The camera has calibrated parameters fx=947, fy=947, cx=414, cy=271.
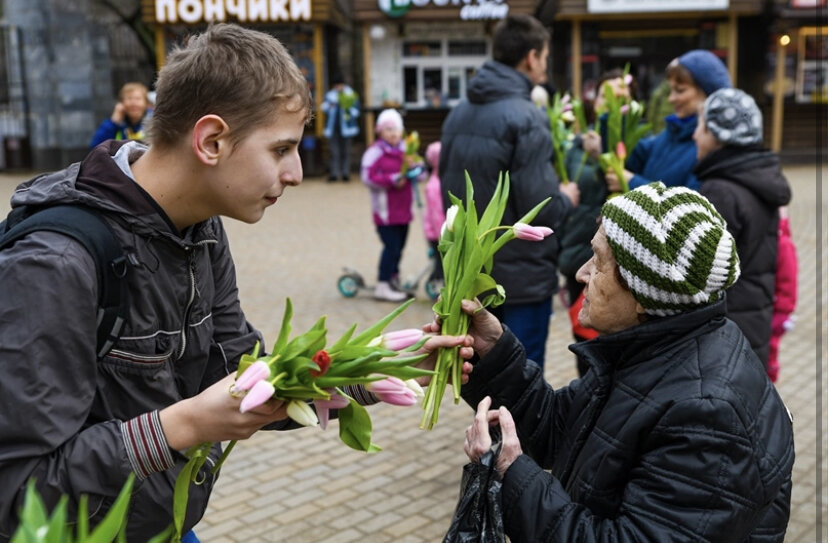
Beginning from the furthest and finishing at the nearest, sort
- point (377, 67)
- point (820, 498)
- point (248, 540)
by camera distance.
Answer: point (377, 67) → point (820, 498) → point (248, 540)

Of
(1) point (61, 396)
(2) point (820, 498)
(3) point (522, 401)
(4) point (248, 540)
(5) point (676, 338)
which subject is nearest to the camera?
(1) point (61, 396)

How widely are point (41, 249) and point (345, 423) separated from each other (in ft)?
2.28

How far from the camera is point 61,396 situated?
1.77 metres

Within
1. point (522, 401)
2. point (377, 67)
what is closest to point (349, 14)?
point (377, 67)

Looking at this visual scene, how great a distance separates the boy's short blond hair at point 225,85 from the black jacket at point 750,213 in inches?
105

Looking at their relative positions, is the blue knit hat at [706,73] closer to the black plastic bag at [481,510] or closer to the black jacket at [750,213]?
the black jacket at [750,213]

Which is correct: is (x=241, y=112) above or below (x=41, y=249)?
above

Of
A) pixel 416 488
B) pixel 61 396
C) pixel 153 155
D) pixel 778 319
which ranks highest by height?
pixel 153 155

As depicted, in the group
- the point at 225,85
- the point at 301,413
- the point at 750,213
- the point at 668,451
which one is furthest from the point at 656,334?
the point at 750,213

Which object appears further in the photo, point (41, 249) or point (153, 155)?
point (153, 155)

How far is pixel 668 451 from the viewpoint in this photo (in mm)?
2096

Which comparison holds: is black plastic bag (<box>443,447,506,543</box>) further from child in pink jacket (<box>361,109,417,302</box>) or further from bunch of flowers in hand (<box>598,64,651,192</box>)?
child in pink jacket (<box>361,109,417,302</box>)

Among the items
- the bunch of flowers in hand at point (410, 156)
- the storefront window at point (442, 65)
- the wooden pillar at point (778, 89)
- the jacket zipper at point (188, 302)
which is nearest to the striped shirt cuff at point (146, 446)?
the jacket zipper at point (188, 302)

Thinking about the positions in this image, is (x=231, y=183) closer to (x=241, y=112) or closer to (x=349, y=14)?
(x=241, y=112)
